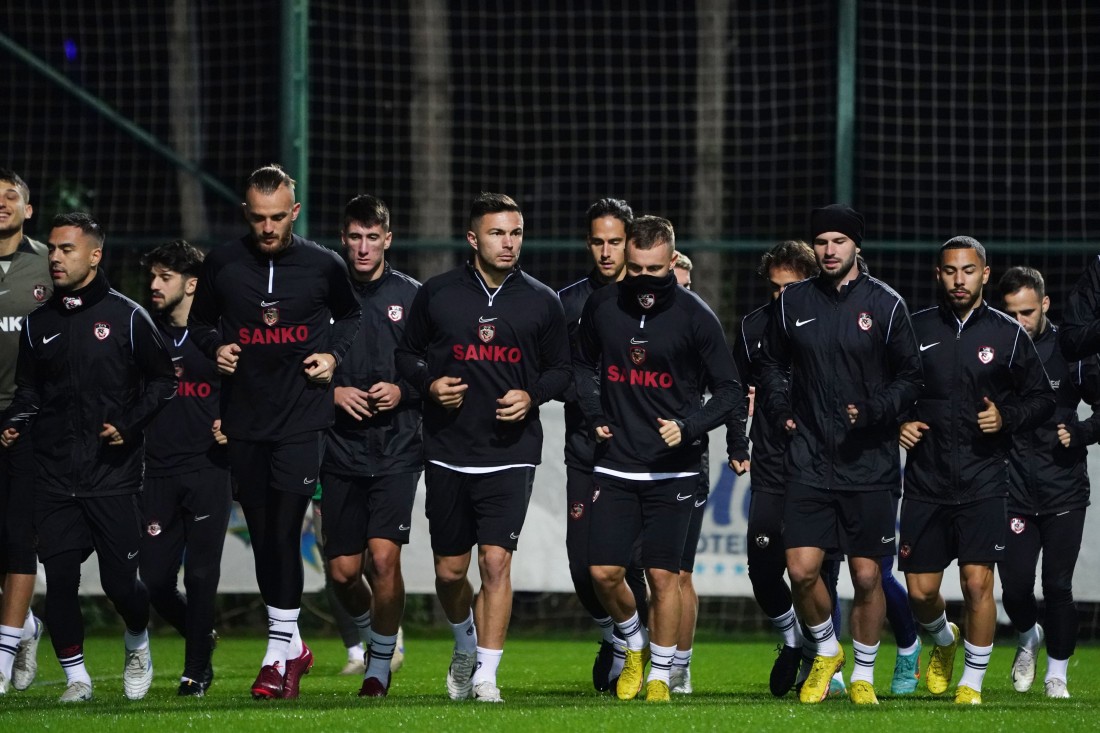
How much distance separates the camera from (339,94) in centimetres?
1644

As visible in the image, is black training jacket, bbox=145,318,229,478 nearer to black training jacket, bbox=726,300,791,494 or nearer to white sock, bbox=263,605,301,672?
white sock, bbox=263,605,301,672

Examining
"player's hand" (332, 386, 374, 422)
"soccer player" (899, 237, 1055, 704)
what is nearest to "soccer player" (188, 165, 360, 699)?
"player's hand" (332, 386, 374, 422)

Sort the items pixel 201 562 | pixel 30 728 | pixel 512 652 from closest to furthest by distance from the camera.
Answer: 1. pixel 30 728
2. pixel 201 562
3. pixel 512 652

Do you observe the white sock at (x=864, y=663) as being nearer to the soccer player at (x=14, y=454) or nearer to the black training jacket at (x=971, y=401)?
the black training jacket at (x=971, y=401)

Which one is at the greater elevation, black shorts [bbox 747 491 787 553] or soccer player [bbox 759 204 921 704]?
soccer player [bbox 759 204 921 704]

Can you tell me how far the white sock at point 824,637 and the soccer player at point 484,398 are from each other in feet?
4.83

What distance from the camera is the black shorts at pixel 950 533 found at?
848cm

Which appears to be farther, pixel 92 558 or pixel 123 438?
pixel 92 558

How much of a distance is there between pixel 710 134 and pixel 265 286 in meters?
7.99

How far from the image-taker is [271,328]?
8234mm

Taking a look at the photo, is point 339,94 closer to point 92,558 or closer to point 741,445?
point 92,558

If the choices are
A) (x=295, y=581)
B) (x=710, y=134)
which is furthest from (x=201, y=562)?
(x=710, y=134)

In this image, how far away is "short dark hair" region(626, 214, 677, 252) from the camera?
27.5ft

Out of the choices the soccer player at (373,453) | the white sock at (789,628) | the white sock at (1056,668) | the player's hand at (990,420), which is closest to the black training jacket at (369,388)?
the soccer player at (373,453)
